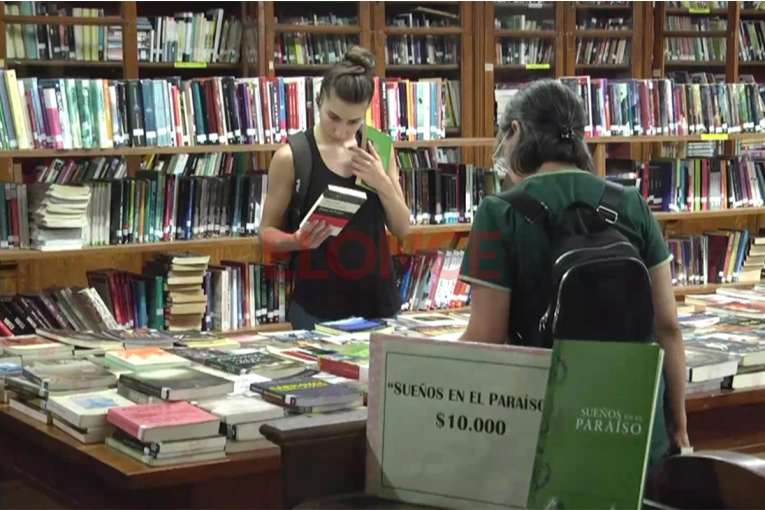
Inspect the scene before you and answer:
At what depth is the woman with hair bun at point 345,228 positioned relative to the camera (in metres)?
3.48

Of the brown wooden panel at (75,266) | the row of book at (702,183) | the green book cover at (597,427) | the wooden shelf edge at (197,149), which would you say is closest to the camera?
the green book cover at (597,427)

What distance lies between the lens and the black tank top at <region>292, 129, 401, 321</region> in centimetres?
350

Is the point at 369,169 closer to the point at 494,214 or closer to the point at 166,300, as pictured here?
the point at 166,300

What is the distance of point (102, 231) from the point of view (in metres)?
4.30

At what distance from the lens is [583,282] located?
1933mm

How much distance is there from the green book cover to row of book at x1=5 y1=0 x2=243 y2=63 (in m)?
4.65

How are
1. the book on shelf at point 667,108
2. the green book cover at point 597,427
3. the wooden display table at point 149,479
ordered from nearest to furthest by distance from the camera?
the green book cover at point 597,427 → the wooden display table at point 149,479 → the book on shelf at point 667,108

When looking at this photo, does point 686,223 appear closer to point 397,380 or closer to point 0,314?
point 0,314

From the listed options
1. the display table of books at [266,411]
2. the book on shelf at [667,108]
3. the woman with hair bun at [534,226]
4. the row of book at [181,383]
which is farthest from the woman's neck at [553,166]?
the book on shelf at [667,108]

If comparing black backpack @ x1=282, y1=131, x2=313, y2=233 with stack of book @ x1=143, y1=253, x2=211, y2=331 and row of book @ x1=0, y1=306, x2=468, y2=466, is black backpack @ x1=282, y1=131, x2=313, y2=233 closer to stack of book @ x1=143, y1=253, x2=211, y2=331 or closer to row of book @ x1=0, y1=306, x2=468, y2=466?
row of book @ x1=0, y1=306, x2=468, y2=466

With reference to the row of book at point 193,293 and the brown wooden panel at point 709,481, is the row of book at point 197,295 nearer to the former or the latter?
the row of book at point 193,293

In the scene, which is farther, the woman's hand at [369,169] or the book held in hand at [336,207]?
the woman's hand at [369,169]

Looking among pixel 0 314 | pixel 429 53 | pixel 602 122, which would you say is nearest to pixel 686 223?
pixel 602 122

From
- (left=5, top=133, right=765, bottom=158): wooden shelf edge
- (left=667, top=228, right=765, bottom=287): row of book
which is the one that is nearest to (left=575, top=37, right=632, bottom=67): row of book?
(left=5, top=133, right=765, bottom=158): wooden shelf edge
